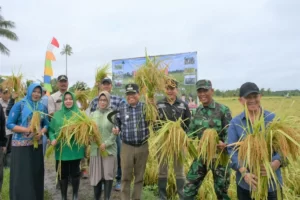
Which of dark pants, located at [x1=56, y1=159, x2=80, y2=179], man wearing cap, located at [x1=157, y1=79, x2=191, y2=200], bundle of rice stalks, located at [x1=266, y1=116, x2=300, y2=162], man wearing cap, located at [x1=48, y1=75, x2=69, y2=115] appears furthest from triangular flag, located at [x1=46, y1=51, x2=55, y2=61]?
bundle of rice stalks, located at [x1=266, y1=116, x2=300, y2=162]

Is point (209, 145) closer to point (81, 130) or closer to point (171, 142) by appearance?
point (171, 142)

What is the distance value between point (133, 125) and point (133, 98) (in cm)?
38

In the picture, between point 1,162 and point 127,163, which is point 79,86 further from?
point 127,163

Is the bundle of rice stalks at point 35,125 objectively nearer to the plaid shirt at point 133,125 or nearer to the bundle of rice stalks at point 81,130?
the bundle of rice stalks at point 81,130

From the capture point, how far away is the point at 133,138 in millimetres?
3549

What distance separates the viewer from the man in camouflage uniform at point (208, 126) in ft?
10.3

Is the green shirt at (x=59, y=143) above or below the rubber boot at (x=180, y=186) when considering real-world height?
above

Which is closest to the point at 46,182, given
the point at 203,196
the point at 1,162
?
the point at 1,162

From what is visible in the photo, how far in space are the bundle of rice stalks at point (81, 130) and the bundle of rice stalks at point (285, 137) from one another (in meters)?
2.29

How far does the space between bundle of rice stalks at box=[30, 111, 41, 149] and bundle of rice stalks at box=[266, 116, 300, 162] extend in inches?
111

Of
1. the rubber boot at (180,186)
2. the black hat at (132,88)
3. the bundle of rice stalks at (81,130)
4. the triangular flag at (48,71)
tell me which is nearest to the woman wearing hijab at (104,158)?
the bundle of rice stalks at (81,130)

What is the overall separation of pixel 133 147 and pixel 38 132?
51.2 inches

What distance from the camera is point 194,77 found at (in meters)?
5.75

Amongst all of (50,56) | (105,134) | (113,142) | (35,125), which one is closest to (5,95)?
(50,56)
